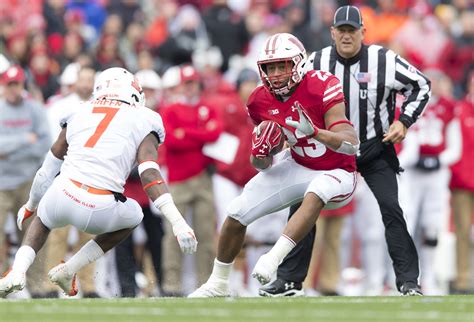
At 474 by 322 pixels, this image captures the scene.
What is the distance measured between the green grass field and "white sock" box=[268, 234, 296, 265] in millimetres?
290

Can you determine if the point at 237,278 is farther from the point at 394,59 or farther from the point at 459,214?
the point at 394,59

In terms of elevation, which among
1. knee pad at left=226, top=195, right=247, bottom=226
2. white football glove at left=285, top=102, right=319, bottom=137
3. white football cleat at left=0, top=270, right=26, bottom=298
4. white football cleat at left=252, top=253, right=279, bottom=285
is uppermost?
white football glove at left=285, top=102, right=319, bottom=137

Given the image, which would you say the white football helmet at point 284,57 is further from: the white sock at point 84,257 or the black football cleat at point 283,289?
the white sock at point 84,257

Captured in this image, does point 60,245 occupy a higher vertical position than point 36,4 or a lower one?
lower

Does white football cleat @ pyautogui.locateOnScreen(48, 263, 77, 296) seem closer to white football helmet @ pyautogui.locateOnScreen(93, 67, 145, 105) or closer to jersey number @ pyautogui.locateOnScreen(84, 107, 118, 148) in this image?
jersey number @ pyautogui.locateOnScreen(84, 107, 118, 148)

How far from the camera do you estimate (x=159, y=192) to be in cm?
877

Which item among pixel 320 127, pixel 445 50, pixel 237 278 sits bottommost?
pixel 237 278

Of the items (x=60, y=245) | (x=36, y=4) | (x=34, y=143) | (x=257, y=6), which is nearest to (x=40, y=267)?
Result: (x=60, y=245)

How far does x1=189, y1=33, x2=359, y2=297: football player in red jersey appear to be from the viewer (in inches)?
354

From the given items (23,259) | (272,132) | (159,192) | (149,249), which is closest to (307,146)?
(272,132)

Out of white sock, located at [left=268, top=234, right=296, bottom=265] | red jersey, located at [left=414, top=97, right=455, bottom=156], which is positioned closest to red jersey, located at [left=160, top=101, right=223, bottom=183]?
red jersey, located at [left=414, top=97, right=455, bottom=156]

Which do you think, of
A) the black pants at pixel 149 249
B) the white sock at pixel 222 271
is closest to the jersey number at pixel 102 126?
the white sock at pixel 222 271

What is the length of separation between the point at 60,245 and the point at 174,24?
571 cm

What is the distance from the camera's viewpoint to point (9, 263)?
12.7 meters
